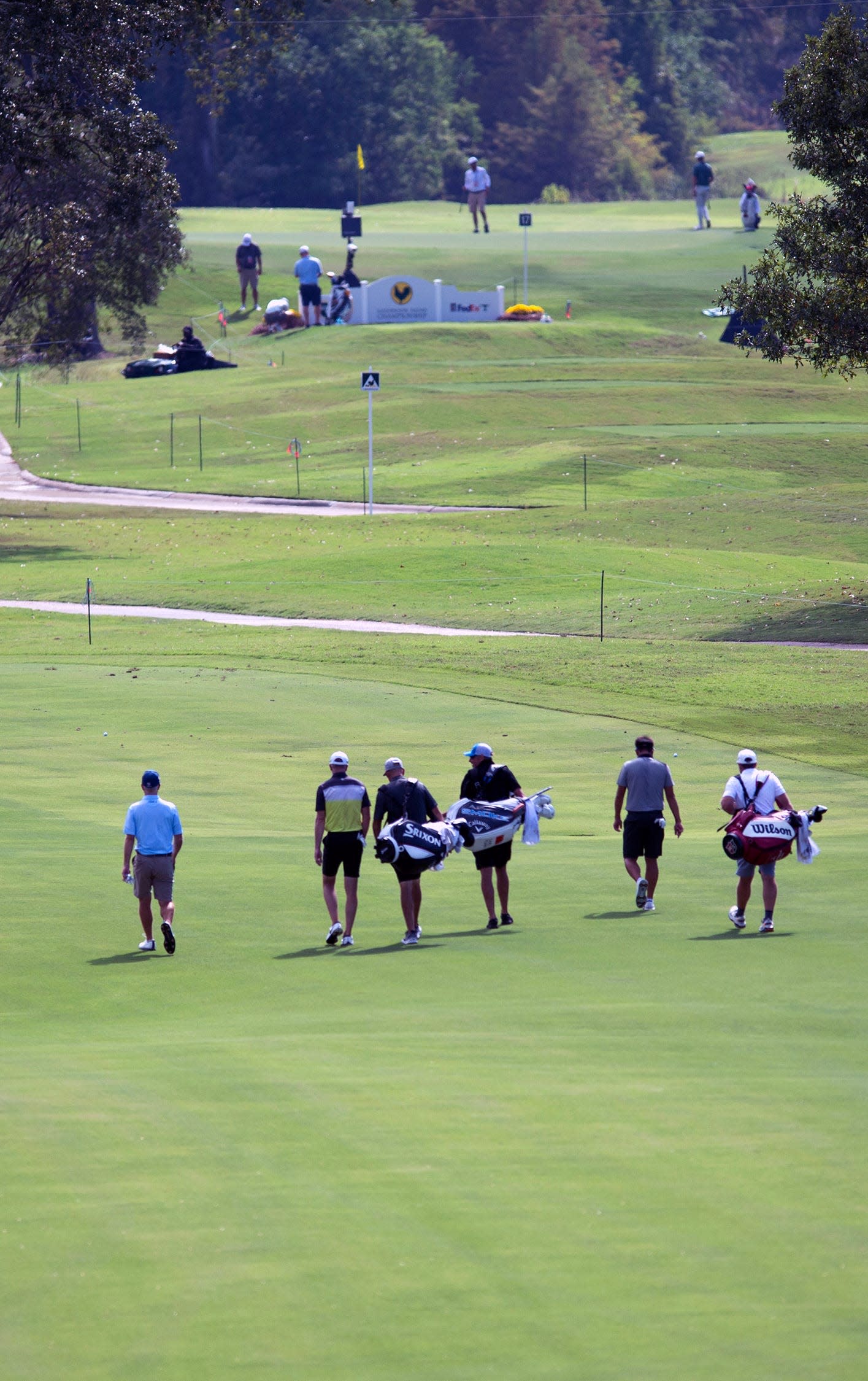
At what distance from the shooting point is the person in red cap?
93.4 m

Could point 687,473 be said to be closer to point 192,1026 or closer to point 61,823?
point 61,823

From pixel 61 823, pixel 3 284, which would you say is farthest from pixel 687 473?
pixel 61 823

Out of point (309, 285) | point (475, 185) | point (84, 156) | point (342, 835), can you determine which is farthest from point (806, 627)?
point (475, 185)

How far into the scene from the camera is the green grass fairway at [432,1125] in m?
9.59

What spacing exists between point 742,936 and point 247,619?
2502 centimetres

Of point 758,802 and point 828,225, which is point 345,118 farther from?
point 758,802

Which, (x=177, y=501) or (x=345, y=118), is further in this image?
(x=345, y=118)

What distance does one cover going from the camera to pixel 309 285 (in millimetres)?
80812

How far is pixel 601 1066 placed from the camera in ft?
44.6

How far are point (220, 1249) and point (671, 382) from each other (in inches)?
2491

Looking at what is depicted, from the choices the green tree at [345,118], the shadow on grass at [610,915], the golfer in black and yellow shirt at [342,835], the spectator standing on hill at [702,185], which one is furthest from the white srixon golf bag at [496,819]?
the green tree at [345,118]

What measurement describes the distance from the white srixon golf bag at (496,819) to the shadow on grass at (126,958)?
298 cm

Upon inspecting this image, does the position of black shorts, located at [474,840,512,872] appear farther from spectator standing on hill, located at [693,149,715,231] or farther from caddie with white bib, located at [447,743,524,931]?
spectator standing on hill, located at [693,149,715,231]

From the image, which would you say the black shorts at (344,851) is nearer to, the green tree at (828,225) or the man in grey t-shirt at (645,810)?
the man in grey t-shirt at (645,810)
